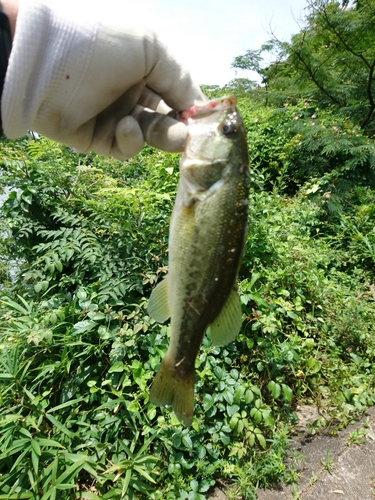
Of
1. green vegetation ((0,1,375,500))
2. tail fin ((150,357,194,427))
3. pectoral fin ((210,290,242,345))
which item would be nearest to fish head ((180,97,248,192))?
pectoral fin ((210,290,242,345))

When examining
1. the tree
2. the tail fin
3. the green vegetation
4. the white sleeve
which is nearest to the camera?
the white sleeve

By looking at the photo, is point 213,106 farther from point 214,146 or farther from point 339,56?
point 339,56

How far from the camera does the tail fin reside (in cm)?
180

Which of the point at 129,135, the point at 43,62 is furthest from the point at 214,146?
the point at 43,62

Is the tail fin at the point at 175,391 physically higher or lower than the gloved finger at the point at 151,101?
lower

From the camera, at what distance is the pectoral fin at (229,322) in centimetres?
172

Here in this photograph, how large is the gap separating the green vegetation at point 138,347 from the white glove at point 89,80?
1.38 meters

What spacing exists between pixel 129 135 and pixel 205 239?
2.62ft

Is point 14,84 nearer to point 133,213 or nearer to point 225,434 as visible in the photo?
point 133,213

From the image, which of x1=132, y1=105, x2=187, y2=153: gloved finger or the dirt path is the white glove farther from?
the dirt path

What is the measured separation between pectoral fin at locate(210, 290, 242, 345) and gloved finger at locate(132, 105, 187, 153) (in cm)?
92

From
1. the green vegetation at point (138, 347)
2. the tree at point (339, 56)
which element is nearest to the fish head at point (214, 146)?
the green vegetation at point (138, 347)

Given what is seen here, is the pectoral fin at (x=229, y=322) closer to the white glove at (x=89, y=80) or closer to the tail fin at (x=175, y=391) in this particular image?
the tail fin at (x=175, y=391)

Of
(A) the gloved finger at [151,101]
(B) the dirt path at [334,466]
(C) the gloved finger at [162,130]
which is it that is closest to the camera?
(C) the gloved finger at [162,130]
